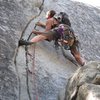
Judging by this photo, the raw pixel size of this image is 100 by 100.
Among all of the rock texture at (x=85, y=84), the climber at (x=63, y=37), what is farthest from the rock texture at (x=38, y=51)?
the rock texture at (x=85, y=84)

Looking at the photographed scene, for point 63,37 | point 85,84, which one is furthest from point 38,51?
point 85,84

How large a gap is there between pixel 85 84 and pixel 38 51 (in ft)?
8.83

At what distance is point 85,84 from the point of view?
21.9 ft

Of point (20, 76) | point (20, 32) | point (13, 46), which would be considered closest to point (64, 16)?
point (20, 32)

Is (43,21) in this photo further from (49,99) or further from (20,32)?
(49,99)

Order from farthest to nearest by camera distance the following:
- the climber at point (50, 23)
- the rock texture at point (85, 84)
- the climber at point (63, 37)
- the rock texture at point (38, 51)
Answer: the climber at point (50, 23) < the climber at point (63, 37) < the rock texture at point (38, 51) < the rock texture at point (85, 84)

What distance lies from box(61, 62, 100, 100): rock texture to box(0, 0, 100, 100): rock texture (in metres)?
0.86

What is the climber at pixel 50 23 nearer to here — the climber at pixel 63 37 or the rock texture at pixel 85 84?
the climber at pixel 63 37

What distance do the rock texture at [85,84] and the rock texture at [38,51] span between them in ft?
2.82

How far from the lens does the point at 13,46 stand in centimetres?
842

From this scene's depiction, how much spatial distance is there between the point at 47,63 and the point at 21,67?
998mm

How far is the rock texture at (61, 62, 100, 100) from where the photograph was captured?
634 centimetres

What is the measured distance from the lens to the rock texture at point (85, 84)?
6343 millimetres

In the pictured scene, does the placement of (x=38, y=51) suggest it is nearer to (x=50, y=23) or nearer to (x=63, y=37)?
(x=63, y=37)
